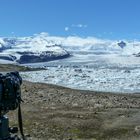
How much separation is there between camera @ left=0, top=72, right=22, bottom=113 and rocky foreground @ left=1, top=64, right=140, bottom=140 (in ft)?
29.0

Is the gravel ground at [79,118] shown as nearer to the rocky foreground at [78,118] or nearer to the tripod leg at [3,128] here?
the rocky foreground at [78,118]

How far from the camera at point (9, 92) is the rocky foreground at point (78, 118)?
8.83 meters

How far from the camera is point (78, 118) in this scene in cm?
2520

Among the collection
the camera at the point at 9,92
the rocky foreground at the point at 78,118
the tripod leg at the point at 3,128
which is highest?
the camera at the point at 9,92

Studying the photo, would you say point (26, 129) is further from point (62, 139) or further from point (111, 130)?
point (111, 130)

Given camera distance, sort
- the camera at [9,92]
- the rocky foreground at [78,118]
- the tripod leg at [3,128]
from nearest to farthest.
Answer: the camera at [9,92] → the tripod leg at [3,128] → the rocky foreground at [78,118]

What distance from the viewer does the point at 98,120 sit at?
81.3ft

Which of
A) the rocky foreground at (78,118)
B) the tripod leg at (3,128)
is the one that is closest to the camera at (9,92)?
the tripod leg at (3,128)

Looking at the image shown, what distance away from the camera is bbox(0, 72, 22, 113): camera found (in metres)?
11.8

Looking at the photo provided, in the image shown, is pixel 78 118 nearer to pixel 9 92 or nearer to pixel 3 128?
pixel 3 128

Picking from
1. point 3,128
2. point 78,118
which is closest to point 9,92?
point 3,128

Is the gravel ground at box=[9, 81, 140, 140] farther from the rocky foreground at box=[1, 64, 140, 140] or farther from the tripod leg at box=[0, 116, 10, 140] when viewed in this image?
the tripod leg at box=[0, 116, 10, 140]

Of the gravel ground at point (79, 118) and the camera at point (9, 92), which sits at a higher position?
the camera at point (9, 92)

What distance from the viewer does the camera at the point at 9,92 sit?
464 inches
